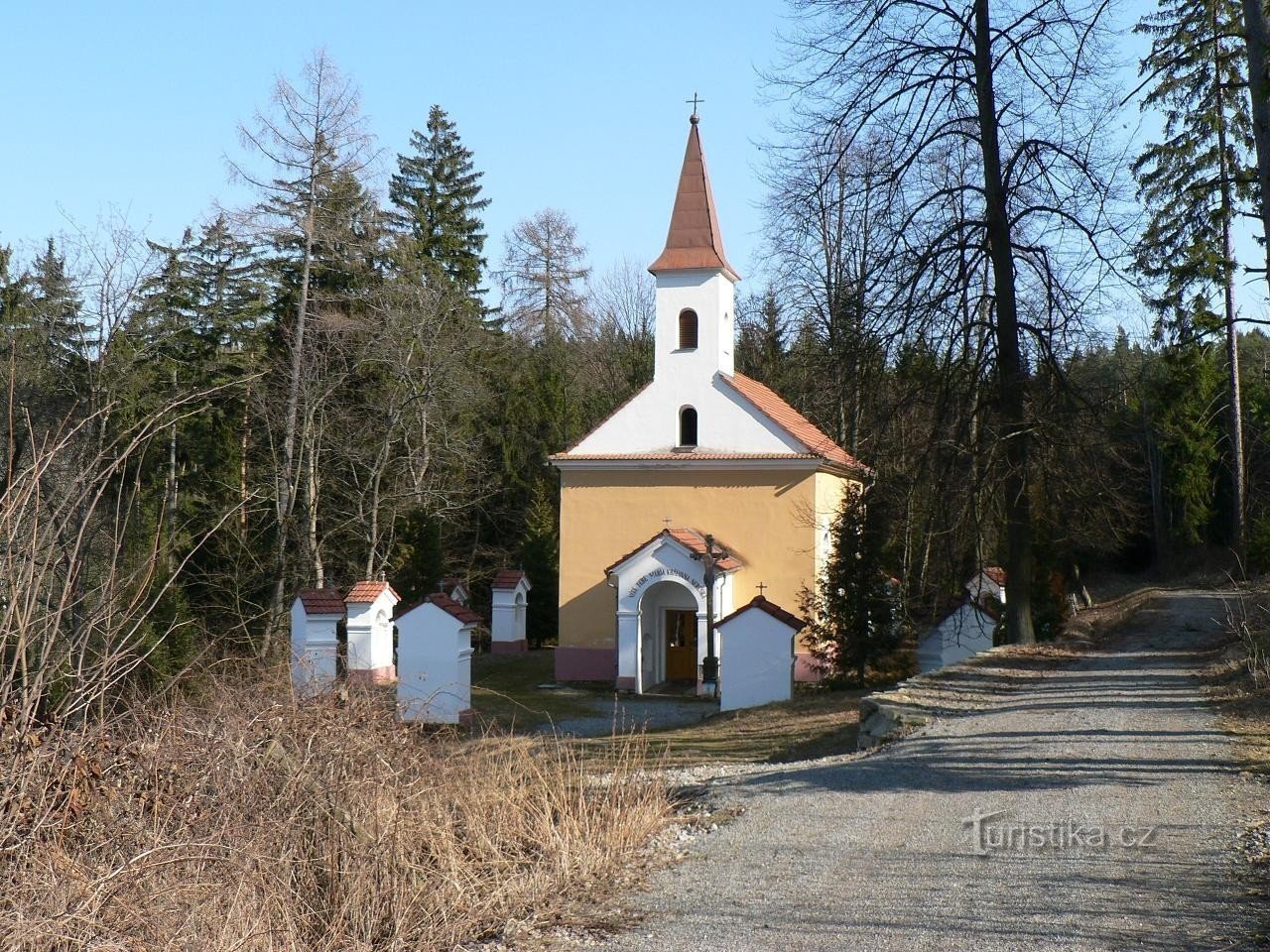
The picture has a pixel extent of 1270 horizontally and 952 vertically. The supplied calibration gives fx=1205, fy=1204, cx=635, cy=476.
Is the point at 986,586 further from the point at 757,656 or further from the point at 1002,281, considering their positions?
the point at 1002,281

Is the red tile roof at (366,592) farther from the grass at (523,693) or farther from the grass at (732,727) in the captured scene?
the grass at (732,727)

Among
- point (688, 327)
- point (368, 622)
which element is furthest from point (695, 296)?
point (368, 622)

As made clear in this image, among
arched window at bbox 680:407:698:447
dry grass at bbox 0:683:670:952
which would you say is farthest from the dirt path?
arched window at bbox 680:407:698:447

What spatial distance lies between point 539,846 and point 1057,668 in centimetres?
1088

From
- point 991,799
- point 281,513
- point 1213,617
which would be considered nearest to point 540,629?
point 281,513

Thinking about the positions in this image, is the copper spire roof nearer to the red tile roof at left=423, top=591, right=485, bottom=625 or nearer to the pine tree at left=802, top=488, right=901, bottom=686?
the pine tree at left=802, top=488, right=901, bottom=686

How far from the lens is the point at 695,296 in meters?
28.3

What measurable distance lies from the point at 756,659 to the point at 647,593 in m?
6.25

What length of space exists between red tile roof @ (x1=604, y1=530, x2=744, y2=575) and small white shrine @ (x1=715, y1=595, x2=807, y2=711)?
4378mm

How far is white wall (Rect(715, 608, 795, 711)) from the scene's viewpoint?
20547mm

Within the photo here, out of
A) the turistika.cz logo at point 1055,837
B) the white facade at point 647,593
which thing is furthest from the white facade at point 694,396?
the turistika.cz logo at point 1055,837

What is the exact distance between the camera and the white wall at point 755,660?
2055cm

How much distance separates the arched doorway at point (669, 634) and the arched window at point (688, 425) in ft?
11.1

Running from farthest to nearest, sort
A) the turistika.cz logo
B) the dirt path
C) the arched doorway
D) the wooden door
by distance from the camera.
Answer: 1. the wooden door
2. the arched doorway
3. the turistika.cz logo
4. the dirt path
